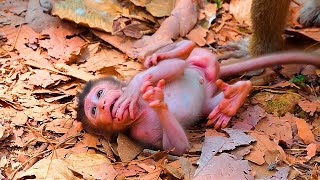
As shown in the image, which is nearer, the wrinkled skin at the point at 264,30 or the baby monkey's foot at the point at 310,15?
the wrinkled skin at the point at 264,30

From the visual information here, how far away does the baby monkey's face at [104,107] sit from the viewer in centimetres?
353

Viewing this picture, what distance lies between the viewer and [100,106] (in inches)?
139

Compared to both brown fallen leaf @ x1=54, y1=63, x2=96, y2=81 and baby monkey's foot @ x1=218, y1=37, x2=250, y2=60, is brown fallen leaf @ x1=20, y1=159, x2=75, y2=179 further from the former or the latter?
baby monkey's foot @ x1=218, y1=37, x2=250, y2=60

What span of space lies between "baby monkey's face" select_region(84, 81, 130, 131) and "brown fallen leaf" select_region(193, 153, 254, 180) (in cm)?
54

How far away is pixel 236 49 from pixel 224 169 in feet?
5.85

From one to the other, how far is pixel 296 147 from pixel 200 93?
68cm

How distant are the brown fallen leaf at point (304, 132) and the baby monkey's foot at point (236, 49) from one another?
3.42 ft

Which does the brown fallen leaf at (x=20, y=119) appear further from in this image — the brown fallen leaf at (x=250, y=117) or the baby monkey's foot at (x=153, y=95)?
the brown fallen leaf at (x=250, y=117)

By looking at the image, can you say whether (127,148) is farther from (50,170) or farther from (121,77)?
(121,77)

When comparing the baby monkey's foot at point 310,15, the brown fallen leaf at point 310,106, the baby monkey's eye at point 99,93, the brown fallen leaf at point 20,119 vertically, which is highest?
Answer: the baby monkey's foot at point 310,15

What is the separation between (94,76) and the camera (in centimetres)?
449

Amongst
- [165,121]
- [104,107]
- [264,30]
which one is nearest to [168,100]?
[165,121]

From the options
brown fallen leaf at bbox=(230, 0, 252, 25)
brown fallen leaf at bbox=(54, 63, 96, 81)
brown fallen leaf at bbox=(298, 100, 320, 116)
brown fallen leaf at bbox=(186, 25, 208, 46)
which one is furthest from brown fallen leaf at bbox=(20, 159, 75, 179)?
brown fallen leaf at bbox=(230, 0, 252, 25)

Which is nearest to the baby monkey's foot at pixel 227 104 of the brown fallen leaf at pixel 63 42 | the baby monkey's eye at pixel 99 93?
the baby monkey's eye at pixel 99 93
